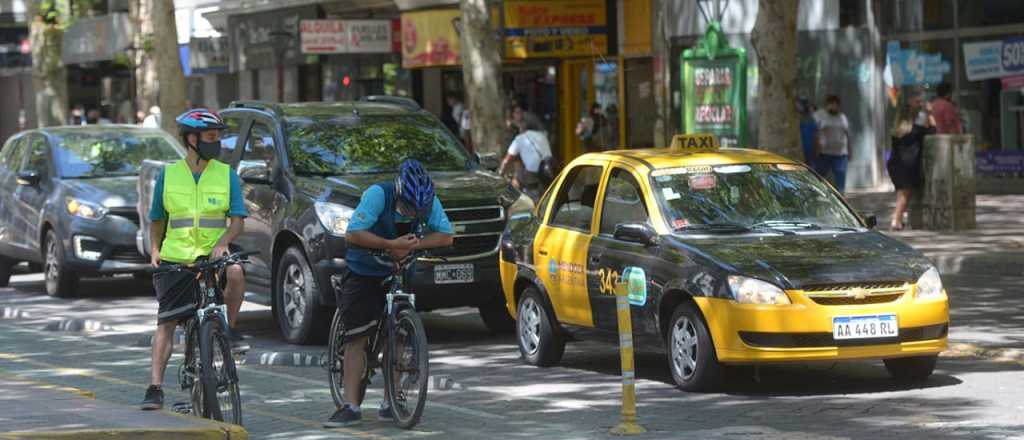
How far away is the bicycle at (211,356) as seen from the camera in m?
10.0

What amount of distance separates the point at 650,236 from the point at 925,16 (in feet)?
65.0

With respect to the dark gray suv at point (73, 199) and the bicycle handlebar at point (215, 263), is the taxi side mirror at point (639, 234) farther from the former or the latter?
the dark gray suv at point (73, 199)

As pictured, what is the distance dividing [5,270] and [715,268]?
1331 cm

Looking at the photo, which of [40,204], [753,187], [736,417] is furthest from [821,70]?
[736,417]

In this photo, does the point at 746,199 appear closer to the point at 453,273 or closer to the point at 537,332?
the point at 537,332

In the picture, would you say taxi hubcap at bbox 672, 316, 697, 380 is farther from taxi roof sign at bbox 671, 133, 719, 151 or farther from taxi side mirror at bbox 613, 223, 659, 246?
taxi roof sign at bbox 671, 133, 719, 151

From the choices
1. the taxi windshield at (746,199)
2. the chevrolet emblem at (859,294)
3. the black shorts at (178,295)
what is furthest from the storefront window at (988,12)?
the black shorts at (178,295)

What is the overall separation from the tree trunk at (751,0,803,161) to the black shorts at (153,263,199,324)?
1113 cm

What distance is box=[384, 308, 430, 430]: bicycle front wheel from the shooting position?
34.1 feet

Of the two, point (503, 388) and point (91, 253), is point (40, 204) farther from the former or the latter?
point (503, 388)

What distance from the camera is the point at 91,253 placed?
20.1 m

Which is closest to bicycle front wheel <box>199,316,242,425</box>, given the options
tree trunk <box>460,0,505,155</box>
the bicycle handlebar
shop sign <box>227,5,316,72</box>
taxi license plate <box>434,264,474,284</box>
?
the bicycle handlebar

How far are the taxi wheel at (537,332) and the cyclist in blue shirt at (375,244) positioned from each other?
2895 millimetres

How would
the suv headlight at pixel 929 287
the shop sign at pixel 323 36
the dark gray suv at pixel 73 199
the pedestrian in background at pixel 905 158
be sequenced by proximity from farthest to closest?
1. the shop sign at pixel 323 36
2. the pedestrian in background at pixel 905 158
3. the dark gray suv at pixel 73 199
4. the suv headlight at pixel 929 287
